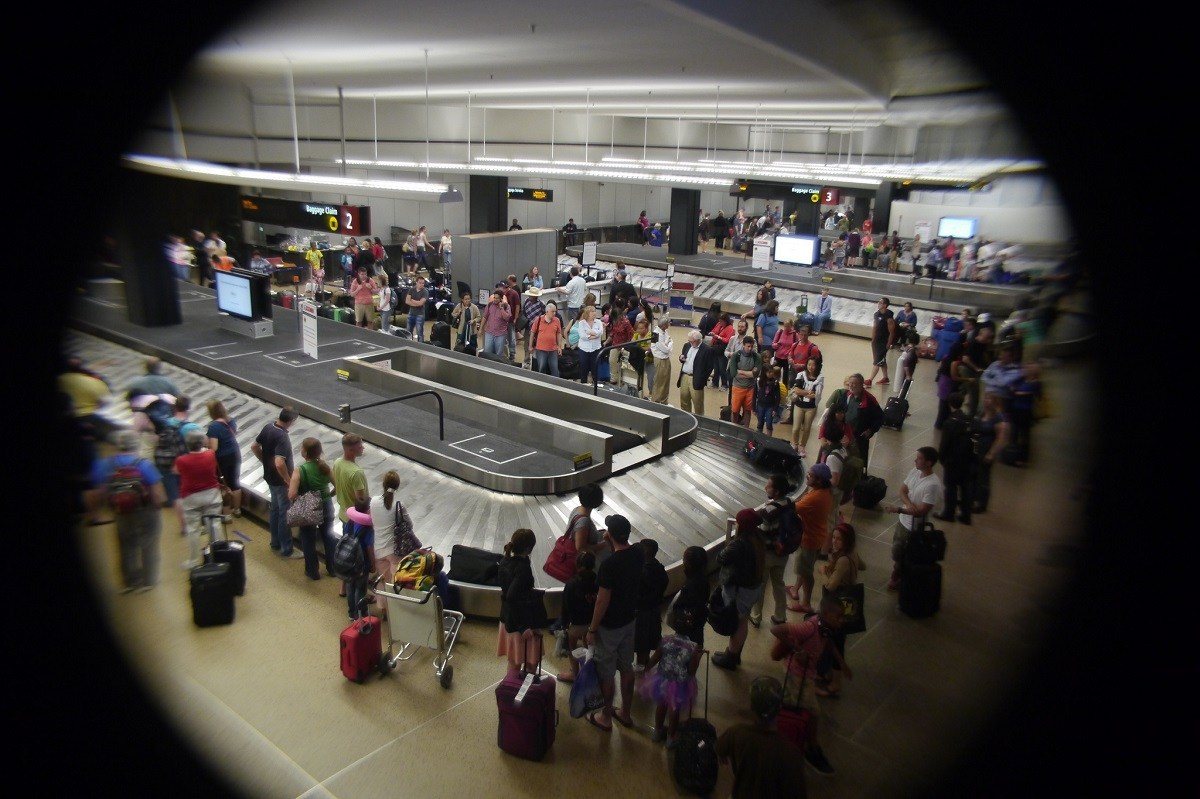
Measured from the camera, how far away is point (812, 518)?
6.19 m

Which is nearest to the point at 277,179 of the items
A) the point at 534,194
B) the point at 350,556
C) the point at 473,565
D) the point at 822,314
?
the point at 350,556

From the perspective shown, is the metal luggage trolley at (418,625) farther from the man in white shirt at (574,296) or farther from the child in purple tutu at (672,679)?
the man in white shirt at (574,296)

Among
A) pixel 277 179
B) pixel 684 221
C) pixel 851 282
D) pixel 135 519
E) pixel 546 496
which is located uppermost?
pixel 277 179

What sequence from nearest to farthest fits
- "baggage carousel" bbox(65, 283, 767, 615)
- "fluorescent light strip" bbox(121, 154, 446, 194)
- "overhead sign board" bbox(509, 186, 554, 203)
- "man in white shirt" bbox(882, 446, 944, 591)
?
"man in white shirt" bbox(882, 446, 944, 591) < "baggage carousel" bbox(65, 283, 767, 615) < "fluorescent light strip" bbox(121, 154, 446, 194) < "overhead sign board" bbox(509, 186, 554, 203)

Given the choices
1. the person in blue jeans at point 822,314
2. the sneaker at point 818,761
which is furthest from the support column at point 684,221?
the sneaker at point 818,761

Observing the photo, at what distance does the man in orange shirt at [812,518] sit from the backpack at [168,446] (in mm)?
5564

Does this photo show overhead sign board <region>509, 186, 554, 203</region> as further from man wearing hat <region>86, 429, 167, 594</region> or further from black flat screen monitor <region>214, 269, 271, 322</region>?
man wearing hat <region>86, 429, 167, 594</region>

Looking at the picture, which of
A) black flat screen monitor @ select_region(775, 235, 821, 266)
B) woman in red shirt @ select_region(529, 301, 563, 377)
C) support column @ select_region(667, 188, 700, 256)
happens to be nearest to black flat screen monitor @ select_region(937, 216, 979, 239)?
black flat screen monitor @ select_region(775, 235, 821, 266)

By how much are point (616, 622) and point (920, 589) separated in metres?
2.86

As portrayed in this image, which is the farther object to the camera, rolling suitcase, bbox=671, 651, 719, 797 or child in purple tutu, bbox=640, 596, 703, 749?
child in purple tutu, bbox=640, 596, 703, 749

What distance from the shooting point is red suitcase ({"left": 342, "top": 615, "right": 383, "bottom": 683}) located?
5.19 meters

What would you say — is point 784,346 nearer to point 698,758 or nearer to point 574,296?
point 574,296

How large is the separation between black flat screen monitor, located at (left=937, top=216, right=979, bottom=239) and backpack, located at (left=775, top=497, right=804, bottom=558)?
20347 mm

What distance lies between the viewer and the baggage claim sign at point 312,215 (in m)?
11.5
